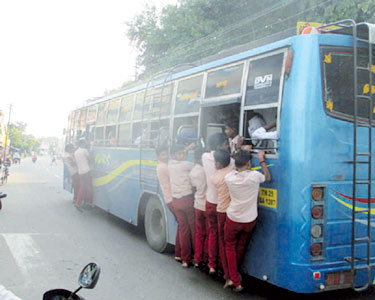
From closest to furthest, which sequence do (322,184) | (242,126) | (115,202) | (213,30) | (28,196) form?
(322,184), (242,126), (115,202), (28,196), (213,30)

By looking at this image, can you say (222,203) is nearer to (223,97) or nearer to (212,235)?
(212,235)

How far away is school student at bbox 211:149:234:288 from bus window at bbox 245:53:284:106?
71 cm

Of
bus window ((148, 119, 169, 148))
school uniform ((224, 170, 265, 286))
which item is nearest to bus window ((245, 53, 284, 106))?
school uniform ((224, 170, 265, 286))

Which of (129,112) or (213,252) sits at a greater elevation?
(129,112)

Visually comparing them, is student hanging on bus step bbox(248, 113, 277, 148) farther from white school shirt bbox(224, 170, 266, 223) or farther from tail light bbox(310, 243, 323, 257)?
tail light bbox(310, 243, 323, 257)

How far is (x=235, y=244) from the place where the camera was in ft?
16.4

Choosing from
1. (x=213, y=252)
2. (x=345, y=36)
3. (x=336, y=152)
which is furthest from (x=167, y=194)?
(x=345, y=36)

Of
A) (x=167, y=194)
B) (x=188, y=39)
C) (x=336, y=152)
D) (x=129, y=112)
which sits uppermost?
(x=188, y=39)

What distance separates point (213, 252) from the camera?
5.56m

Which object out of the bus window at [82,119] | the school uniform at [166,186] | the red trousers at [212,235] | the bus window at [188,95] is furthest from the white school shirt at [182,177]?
the bus window at [82,119]

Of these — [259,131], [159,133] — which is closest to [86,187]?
Answer: [159,133]

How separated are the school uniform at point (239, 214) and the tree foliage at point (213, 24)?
10.9 meters

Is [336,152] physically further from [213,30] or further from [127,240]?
[213,30]

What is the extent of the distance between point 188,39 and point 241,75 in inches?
584
